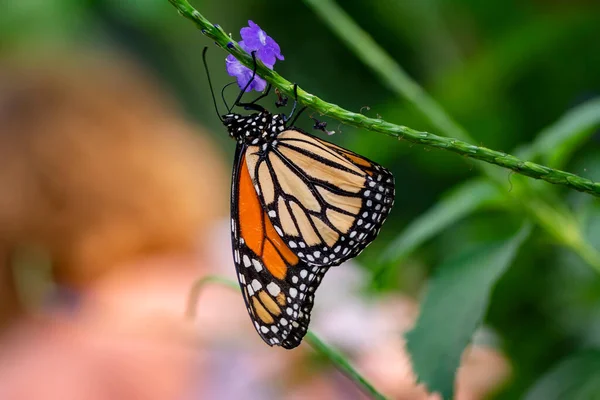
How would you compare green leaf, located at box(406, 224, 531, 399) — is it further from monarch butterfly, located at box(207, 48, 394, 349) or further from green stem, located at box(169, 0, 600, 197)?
green stem, located at box(169, 0, 600, 197)

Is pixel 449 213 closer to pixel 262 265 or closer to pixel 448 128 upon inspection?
pixel 448 128

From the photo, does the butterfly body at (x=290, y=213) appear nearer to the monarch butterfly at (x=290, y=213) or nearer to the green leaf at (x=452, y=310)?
the monarch butterfly at (x=290, y=213)

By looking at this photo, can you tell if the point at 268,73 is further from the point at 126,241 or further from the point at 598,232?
the point at 126,241

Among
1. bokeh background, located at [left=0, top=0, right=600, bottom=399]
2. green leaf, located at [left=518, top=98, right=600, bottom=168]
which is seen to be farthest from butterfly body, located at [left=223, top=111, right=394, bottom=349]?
green leaf, located at [left=518, top=98, right=600, bottom=168]

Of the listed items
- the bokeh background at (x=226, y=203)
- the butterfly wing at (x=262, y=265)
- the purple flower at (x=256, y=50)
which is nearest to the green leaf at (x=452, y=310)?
the bokeh background at (x=226, y=203)

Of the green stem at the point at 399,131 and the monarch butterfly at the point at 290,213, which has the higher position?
the monarch butterfly at the point at 290,213

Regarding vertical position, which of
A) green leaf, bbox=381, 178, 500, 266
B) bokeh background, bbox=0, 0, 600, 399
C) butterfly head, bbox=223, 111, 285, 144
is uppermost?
bokeh background, bbox=0, 0, 600, 399
